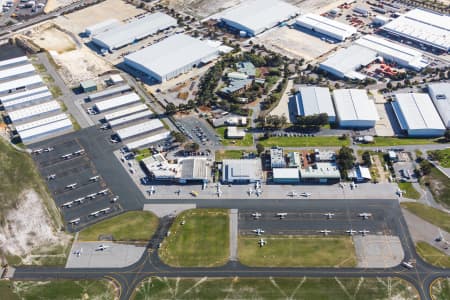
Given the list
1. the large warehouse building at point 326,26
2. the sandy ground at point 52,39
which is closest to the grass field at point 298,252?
the large warehouse building at point 326,26

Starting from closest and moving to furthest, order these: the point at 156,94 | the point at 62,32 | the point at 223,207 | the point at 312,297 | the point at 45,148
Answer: the point at 312,297
the point at 223,207
the point at 45,148
the point at 156,94
the point at 62,32

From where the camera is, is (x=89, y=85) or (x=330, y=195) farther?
(x=89, y=85)

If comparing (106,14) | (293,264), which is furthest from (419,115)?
(106,14)

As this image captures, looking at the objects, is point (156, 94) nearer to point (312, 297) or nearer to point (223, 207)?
point (223, 207)

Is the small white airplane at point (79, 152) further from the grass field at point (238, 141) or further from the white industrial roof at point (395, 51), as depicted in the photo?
the white industrial roof at point (395, 51)

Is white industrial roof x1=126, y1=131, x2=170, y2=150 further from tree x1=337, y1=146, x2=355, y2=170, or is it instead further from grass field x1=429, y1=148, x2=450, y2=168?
grass field x1=429, y1=148, x2=450, y2=168

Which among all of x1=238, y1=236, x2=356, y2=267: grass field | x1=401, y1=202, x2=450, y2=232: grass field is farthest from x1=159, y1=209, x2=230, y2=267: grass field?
x1=401, y1=202, x2=450, y2=232: grass field
